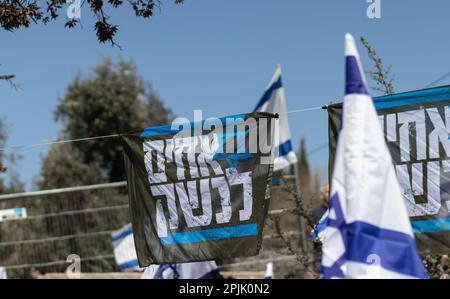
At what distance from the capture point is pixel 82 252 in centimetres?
1638

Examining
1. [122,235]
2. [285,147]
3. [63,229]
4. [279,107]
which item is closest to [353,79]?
[285,147]

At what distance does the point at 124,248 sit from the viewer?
53.0 feet

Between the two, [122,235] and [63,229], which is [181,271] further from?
[63,229]

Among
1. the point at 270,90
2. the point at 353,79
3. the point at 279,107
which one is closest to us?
the point at 353,79

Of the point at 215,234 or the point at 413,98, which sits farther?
the point at 215,234

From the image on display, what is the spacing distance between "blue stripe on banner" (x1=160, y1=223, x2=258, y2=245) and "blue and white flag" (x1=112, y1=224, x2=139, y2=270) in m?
8.12

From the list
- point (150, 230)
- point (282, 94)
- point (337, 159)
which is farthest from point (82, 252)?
point (337, 159)

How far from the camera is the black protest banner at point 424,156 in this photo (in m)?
7.21

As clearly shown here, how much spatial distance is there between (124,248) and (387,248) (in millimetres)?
12552

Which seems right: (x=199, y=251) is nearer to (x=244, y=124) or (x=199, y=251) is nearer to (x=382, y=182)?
(x=244, y=124)

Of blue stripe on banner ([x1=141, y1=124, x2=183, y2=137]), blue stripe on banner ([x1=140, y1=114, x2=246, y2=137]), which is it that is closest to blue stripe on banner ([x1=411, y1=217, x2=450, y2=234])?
blue stripe on banner ([x1=140, y1=114, x2=246, y2=137])

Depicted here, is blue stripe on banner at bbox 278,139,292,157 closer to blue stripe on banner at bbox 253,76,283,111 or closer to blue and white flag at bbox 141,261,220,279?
blue stripe on banner at bbox 253,76,283,111

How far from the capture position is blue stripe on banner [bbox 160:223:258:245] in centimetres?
791
